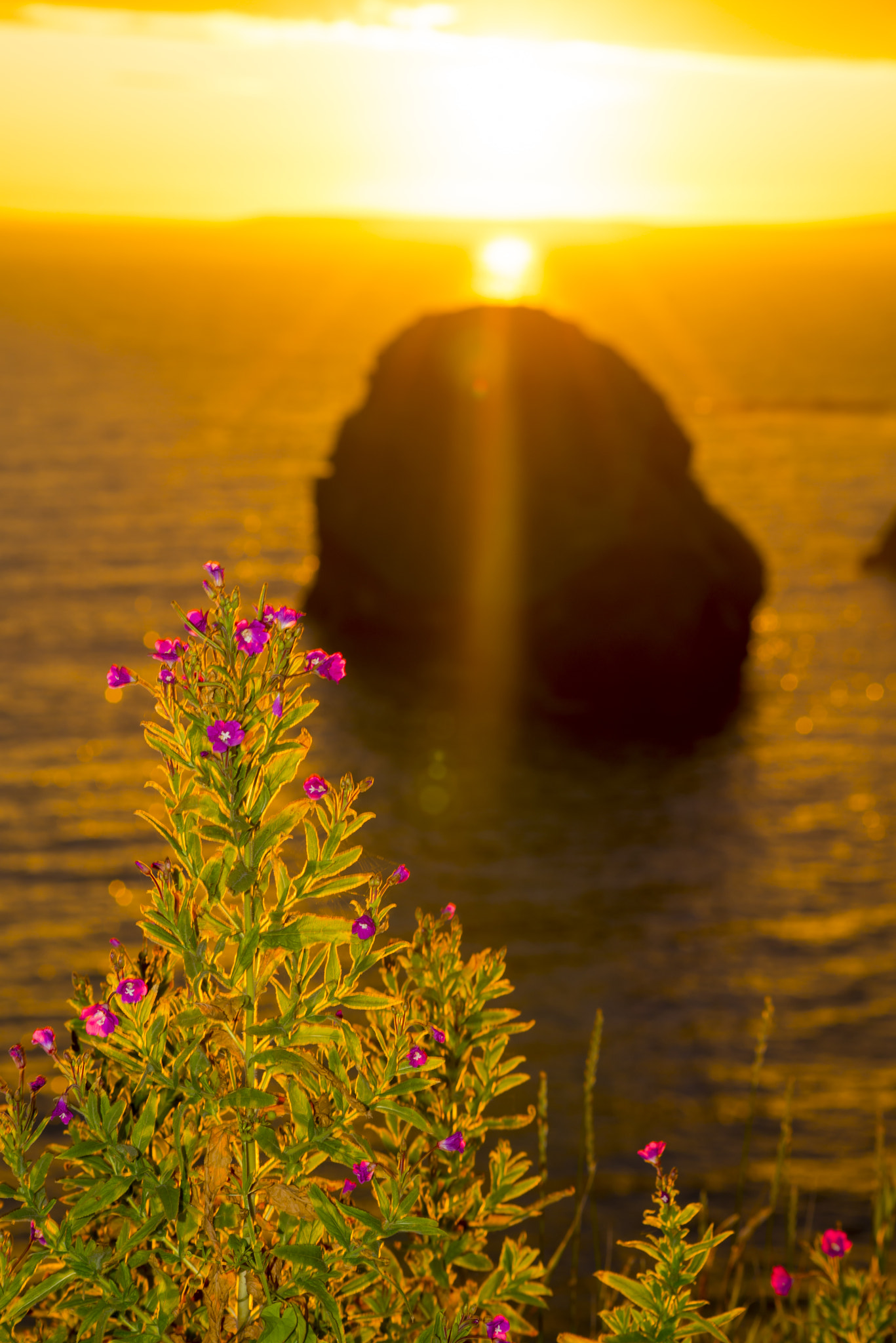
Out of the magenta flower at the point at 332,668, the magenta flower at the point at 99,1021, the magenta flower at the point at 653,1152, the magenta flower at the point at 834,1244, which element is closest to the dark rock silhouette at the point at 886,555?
the magenta flower at the point at 834,1244

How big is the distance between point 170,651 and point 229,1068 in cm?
161

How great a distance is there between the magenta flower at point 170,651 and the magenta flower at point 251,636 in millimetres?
208

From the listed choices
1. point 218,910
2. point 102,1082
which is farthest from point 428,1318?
point 218,910

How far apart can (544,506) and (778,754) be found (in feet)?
55.0

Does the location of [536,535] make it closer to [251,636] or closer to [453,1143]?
[453,1143]

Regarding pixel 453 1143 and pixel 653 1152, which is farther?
pixel 653 1152

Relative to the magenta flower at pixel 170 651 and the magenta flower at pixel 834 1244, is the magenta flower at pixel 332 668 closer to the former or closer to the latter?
the magenta flower at pixel 170 651

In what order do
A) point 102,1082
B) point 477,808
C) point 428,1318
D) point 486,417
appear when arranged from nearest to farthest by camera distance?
point 102,1082, point 428,1318, point 477,808, point 486,417

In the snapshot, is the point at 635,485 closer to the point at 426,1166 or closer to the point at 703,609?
the point at 703,609

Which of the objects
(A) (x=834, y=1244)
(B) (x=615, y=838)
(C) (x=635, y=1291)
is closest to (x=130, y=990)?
(C) (x=635, y=1291)

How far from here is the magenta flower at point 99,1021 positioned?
462 cm

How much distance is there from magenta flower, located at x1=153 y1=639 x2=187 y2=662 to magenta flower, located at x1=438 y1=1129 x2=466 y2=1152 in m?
2.28

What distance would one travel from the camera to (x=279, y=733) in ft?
15.9

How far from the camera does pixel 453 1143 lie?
554 centimetres
